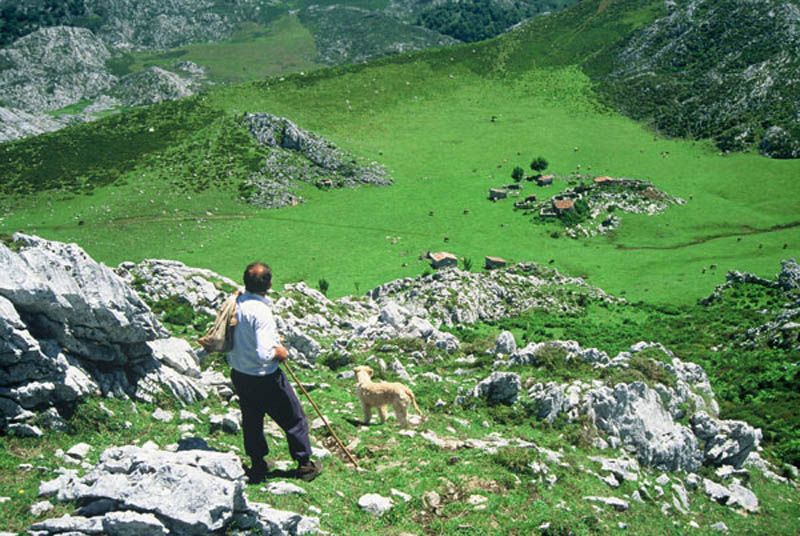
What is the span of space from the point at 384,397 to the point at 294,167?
57890mm

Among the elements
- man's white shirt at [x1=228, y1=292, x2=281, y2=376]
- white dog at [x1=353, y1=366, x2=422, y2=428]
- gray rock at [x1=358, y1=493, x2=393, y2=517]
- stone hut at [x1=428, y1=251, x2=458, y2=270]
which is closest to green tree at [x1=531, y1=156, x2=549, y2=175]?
stone hut at [x1=428, y1=251, x2=458, y2=270]

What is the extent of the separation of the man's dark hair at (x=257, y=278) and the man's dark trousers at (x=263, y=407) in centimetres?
163

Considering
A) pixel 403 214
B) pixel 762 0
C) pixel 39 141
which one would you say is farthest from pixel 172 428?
pixel 762 0

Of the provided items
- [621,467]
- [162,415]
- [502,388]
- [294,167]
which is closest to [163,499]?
[162,415]

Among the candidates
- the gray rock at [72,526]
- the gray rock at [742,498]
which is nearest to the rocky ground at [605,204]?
the gray rock at [742,498]

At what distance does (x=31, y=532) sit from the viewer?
736 cm

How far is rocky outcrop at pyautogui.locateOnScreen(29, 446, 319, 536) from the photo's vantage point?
7449mm

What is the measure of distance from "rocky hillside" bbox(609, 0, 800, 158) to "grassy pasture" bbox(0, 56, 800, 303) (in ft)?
16.2

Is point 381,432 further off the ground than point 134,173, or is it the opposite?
point 381,432

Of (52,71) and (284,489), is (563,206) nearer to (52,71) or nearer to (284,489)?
(284,489)

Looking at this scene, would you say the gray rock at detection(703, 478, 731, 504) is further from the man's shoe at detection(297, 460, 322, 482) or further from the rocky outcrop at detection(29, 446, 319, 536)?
the rocky outcrop at detection(29, 446, 319, 536)

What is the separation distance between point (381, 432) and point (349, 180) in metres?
56.0

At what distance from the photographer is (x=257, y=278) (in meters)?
9.99

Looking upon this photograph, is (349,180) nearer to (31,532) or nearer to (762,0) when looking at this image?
(31,532)
